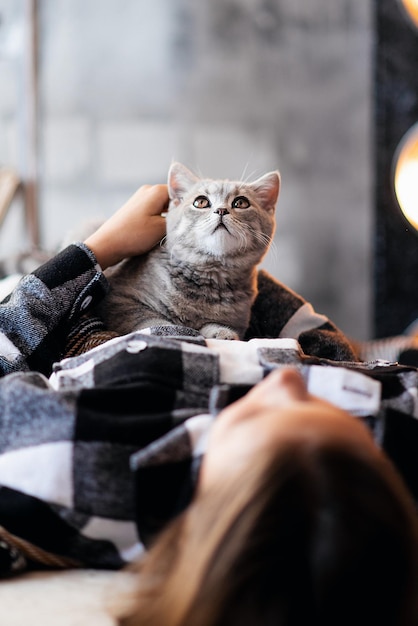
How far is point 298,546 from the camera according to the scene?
1.77 ft

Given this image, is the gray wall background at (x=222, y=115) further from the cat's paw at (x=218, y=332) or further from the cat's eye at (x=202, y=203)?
the cat's paw at (x=218, y=332)

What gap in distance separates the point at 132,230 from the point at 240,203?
0.26m

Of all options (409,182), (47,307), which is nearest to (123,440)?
(47,307)

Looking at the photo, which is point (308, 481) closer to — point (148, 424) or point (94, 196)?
point (148, 424)

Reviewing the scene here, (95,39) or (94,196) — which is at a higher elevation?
(95,39)

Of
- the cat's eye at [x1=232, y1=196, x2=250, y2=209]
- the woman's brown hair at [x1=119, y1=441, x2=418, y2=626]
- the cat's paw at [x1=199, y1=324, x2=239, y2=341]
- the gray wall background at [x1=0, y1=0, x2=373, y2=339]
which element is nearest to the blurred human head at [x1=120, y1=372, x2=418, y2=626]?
the woman's brown hair at [x1=119, y1=441, x2=418, y2=626]

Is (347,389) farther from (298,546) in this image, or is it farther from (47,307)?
(47,307)

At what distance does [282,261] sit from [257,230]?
5.81 feet

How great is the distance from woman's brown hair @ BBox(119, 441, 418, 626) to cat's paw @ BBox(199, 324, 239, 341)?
0.74 m

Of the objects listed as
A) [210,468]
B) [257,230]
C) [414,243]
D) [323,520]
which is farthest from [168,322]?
[414,243]

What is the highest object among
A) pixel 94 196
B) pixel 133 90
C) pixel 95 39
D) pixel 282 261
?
pixel 95 39

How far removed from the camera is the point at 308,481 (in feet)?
1.80

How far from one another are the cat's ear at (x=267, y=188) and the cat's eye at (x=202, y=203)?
0.46 ft

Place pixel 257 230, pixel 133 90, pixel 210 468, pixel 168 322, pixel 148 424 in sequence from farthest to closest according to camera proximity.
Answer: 1. pixel 133 90
2. pixel 257 230
3. pixel 168 322
4. pixel 148 424
5. pixel 210 468
